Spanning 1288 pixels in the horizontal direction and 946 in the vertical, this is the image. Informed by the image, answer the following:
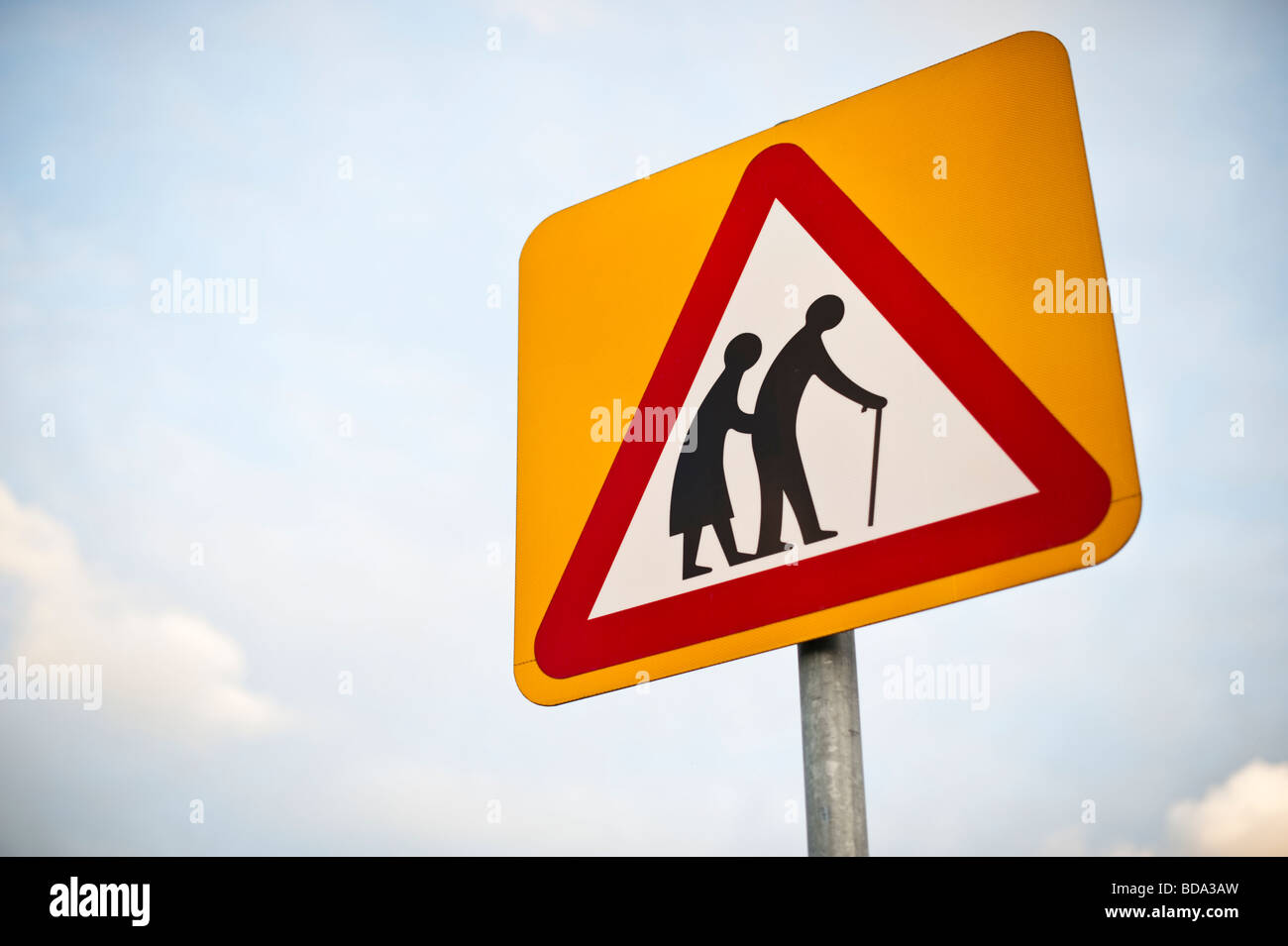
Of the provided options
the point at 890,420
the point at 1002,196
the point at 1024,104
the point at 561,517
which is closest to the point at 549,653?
the point at 561,517

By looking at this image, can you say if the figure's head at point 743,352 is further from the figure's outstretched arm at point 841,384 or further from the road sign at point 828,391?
the figure's outstretched arm at point 841,384

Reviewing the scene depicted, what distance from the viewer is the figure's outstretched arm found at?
145 cm

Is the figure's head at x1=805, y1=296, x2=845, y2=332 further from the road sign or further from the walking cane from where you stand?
the walking cane

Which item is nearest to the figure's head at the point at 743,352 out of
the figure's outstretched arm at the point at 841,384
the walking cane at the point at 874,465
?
the figure's outstretched arm at the point at 841,384

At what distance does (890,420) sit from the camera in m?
1.42

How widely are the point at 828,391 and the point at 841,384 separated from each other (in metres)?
0.02

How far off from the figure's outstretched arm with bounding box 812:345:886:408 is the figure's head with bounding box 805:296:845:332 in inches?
2.1

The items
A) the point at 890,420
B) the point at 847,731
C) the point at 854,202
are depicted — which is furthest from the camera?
the point at 854,202

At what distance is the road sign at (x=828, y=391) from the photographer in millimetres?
1331

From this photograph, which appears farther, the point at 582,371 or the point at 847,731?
the point at 582,371

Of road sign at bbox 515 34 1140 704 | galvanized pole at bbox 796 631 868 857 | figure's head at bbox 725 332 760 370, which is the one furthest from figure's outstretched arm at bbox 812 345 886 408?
galvanized pole at bbox 796 631 868 857

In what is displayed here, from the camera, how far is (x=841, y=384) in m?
1.47
